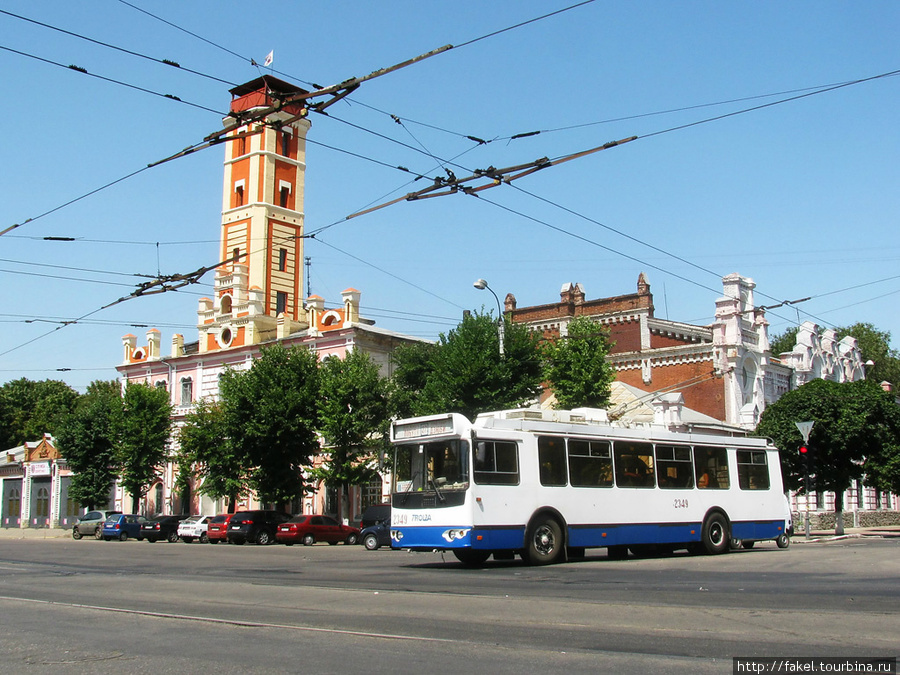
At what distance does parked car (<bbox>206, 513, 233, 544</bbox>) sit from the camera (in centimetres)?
3925

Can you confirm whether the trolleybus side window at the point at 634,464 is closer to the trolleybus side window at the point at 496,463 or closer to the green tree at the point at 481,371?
the trolleybus side window at the point at 496,463

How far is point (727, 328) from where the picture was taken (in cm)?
4488

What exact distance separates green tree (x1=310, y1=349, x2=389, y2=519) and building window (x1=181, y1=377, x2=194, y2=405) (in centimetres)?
1618

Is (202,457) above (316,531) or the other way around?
above

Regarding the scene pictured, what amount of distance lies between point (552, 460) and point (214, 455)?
30.0 m

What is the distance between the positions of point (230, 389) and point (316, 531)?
9.14 metres

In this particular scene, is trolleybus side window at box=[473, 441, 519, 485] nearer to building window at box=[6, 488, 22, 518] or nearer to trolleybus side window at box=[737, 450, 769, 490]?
trolleybus side window at box=[737, 450, 769, 490]

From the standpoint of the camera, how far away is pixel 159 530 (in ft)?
143

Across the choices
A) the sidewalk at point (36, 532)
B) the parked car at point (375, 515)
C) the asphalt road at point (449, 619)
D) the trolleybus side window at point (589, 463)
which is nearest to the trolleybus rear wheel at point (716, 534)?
the trolleybus side window at point (589, 463)

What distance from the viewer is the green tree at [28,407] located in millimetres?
79875

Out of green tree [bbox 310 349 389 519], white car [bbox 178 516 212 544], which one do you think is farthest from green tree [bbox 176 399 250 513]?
→ green tree [bbox 310 349 389 519]

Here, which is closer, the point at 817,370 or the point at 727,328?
the point at 727,328

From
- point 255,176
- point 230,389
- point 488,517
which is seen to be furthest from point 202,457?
point 488,517

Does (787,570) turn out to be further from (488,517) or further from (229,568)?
(229,568)
